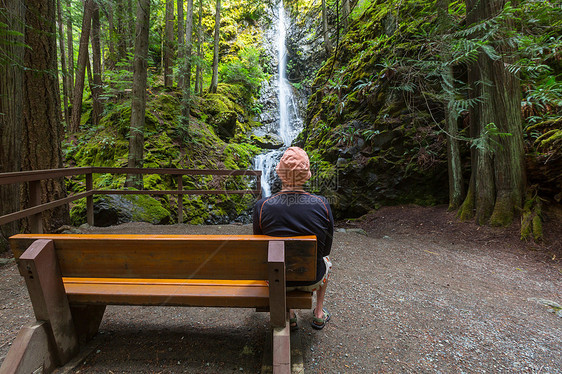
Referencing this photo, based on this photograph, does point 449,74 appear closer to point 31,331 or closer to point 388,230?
point 388,230

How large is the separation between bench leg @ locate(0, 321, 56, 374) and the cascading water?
9218mm

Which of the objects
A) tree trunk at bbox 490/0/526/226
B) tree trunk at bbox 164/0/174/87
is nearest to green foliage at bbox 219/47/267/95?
tree trunk at bbox 164/0/174/87

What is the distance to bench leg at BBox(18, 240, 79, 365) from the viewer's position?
1523 millimetres

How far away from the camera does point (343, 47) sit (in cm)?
1110

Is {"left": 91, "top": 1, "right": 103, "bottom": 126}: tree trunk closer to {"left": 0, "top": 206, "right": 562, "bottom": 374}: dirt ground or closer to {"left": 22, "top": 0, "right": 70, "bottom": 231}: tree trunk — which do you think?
{"left": 22, "top": 0, "right": 70, "bottom": 231}: tree trunk

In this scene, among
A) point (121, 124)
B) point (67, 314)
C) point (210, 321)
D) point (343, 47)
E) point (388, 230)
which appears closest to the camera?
point (67, 314)

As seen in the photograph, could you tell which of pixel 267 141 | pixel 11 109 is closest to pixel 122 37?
pixel 267 141

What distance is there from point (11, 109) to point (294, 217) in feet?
15.8

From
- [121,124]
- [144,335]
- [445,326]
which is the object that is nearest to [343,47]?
[121,124]

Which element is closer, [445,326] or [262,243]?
[262,243]

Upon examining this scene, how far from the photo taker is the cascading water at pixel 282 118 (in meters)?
12.3

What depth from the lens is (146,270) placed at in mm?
1662

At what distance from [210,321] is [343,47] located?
1171 centimetres

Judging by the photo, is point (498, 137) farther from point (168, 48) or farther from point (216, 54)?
point (216, 54)
